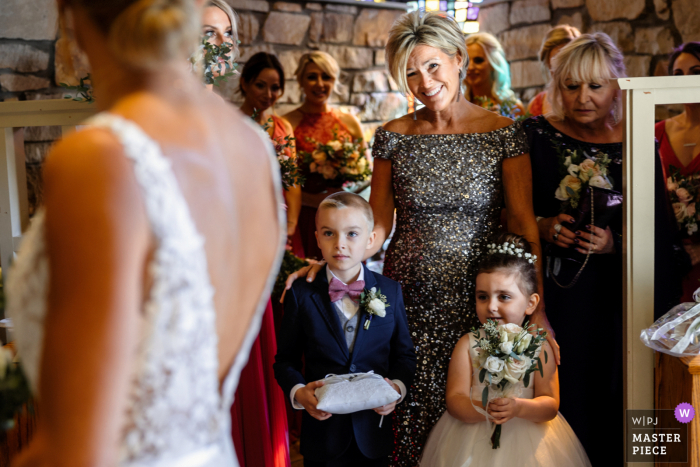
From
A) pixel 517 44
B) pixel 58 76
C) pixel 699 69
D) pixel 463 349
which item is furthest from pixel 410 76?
pixel 517 44

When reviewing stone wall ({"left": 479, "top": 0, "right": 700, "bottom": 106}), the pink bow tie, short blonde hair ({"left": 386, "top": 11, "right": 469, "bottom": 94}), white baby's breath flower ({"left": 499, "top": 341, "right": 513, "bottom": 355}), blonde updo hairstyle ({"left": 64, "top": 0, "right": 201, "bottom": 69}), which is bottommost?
white baby's breath flower ({"left": 499, "top": 341, "right": 513, "bottom": 355})

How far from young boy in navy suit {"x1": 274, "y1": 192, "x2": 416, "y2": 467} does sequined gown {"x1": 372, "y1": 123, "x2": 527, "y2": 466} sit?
229 millimetres

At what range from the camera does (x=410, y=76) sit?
2.38m

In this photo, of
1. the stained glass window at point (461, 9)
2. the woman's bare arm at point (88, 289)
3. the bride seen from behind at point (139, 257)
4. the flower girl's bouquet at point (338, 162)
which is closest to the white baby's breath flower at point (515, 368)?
the bride seen from behind at point (139, 257)

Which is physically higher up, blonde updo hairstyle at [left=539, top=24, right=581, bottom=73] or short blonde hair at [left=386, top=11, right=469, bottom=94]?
blonde updo hairstyle at [left=539, top=24, right=581, bottom=73]

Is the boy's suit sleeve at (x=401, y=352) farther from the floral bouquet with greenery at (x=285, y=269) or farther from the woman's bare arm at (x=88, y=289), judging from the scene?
the woman's bare arm at (x=88, y=289)

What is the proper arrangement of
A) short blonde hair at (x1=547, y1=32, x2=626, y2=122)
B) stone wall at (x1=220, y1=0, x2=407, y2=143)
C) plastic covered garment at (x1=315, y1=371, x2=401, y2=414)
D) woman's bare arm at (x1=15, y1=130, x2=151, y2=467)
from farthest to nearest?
stone wall at (x1=220, y1=0, x2=407, y2=143) → short blonde hair at (x1=547, y1=32, x2=626, y2=122) → plastic covered garment at (x1=315, y1=371, x2=401, y2=414) → woman's bare arm at (x1=15, y1=130, x2=151, y2=467)

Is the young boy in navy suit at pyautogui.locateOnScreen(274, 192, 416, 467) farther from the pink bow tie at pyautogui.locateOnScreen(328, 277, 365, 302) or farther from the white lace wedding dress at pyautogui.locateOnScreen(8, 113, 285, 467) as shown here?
the white lace wedding dress at pyautogui.locateOnScreen(8, 113, 285, 467)

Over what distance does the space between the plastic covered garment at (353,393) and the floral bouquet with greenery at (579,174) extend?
40.9 inches

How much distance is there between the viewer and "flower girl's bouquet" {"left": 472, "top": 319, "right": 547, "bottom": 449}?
197 centimetres

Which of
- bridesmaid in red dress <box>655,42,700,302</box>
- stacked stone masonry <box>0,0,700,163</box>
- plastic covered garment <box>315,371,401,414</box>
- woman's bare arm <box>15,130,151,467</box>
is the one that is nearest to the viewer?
woman's bare arm <box>15,130,151,467</box>

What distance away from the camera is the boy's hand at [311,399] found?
1872 mm

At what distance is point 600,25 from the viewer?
16.1ft

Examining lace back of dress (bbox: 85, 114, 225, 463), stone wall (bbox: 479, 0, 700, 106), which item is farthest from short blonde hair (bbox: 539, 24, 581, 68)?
lace back of dress (bbox: 85, 114, 225, 463)
